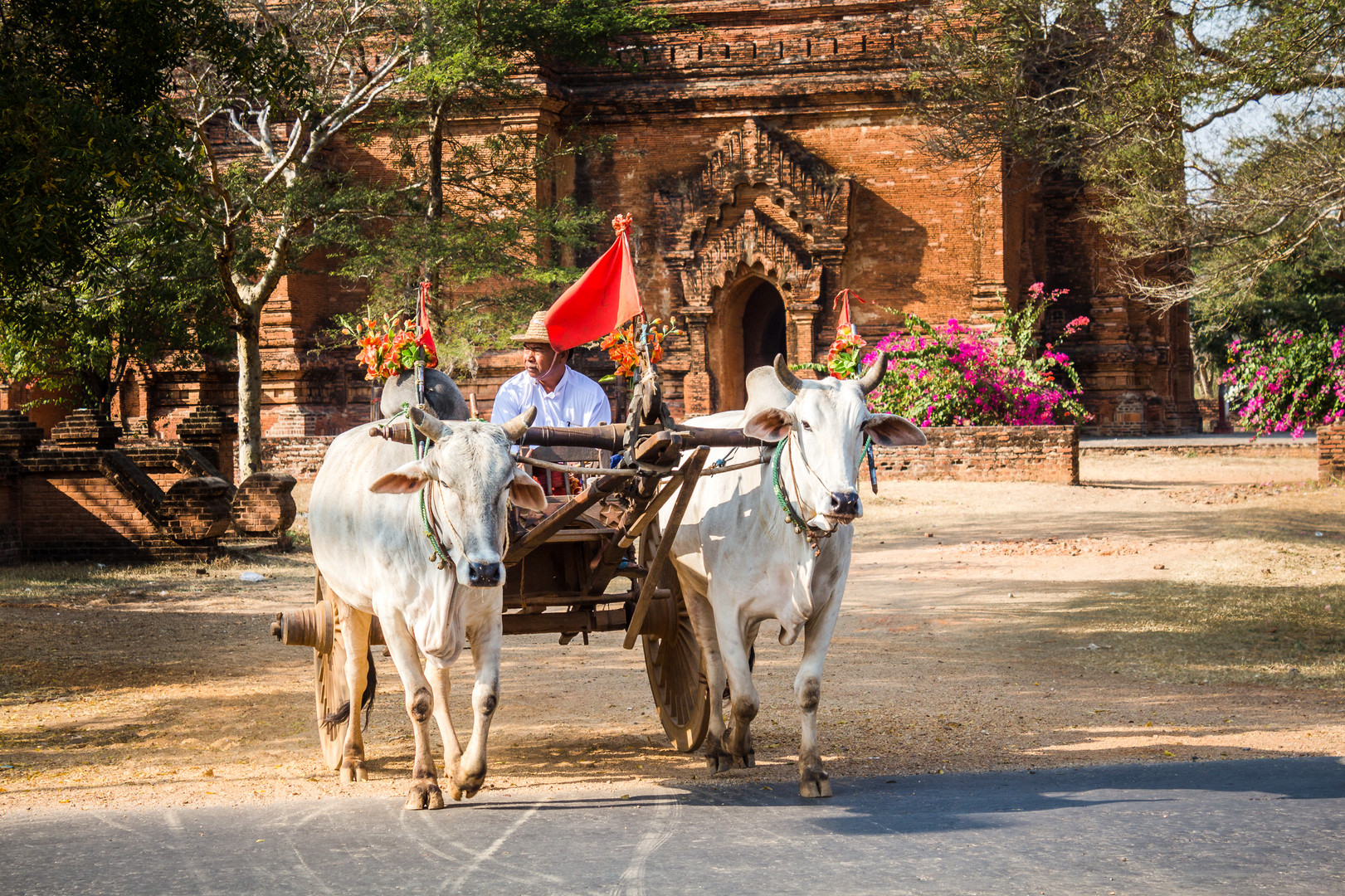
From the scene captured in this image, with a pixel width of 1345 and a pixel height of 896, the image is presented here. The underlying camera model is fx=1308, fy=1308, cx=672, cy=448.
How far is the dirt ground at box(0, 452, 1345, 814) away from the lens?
625 cm

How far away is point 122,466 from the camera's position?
46.6 feet

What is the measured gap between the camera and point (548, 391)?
697cm

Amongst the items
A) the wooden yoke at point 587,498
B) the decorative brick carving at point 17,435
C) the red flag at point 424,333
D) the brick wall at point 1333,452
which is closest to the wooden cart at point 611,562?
the wooden yoke at point 587,498

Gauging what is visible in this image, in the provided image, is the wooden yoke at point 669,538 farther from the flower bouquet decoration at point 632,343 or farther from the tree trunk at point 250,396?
the tree trunk at point 250,396

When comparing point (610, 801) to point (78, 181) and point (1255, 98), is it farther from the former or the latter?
point (1255, 98)

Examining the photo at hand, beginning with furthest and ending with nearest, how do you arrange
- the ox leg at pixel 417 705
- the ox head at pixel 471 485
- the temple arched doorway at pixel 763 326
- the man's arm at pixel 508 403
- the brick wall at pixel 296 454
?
the temple arched doorway at pixel 763 326 → the brick wall at pixel 296 454 → the man's arm at pixel 508 403 → the ox leg at pixel 417 705 → the ox head at pixel 471 485

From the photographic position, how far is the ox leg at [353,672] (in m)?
5.86

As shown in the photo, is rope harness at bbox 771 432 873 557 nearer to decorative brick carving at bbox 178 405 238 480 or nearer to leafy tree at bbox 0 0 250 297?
leafy tree at bbox 0 0 250 297

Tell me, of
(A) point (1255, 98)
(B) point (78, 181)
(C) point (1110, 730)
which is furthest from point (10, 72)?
(A) point (1255, 98)

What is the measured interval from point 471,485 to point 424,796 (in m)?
1.45

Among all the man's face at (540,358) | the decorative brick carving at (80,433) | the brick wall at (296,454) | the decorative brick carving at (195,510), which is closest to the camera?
the man's face at (540,358)

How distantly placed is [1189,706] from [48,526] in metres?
11.9

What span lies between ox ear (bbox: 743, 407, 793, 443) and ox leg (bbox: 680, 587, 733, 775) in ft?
3.40

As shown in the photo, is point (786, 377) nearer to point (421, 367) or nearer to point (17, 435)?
point (421, 367)
